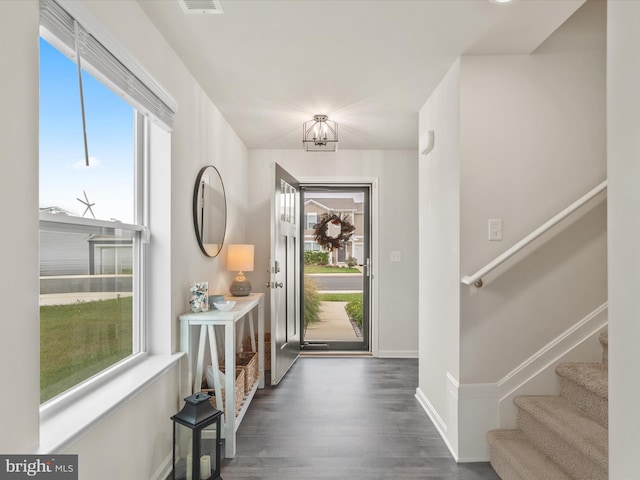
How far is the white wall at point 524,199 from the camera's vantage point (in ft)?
7.59

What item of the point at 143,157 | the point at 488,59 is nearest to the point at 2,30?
the point at 143,157

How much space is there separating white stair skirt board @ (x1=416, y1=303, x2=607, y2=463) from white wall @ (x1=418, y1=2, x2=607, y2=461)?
0.01 m

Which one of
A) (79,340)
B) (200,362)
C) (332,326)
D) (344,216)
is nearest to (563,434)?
(200,362)

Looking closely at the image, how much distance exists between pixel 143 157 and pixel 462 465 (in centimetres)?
257

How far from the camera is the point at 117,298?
75.8 inches

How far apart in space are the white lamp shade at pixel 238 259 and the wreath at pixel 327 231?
1.61 m

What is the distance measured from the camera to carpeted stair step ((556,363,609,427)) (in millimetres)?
1919

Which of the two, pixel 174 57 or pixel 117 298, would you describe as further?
pixel 174 57

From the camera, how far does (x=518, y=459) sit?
199 centimetres

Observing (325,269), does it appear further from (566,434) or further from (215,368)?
(566,434)

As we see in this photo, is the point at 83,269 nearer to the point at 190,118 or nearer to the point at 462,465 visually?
the point at 190,118

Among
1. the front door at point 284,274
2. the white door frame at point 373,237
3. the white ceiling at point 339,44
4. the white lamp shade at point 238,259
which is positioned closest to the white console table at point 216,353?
the white lamp shade at point 238,259

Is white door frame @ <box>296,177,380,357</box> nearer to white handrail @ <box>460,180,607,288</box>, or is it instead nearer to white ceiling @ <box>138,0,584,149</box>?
white ceiling @ <box>138,0,584,149</box>

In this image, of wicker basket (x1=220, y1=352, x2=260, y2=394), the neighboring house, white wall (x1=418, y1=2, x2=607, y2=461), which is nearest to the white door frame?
the neighboring house
